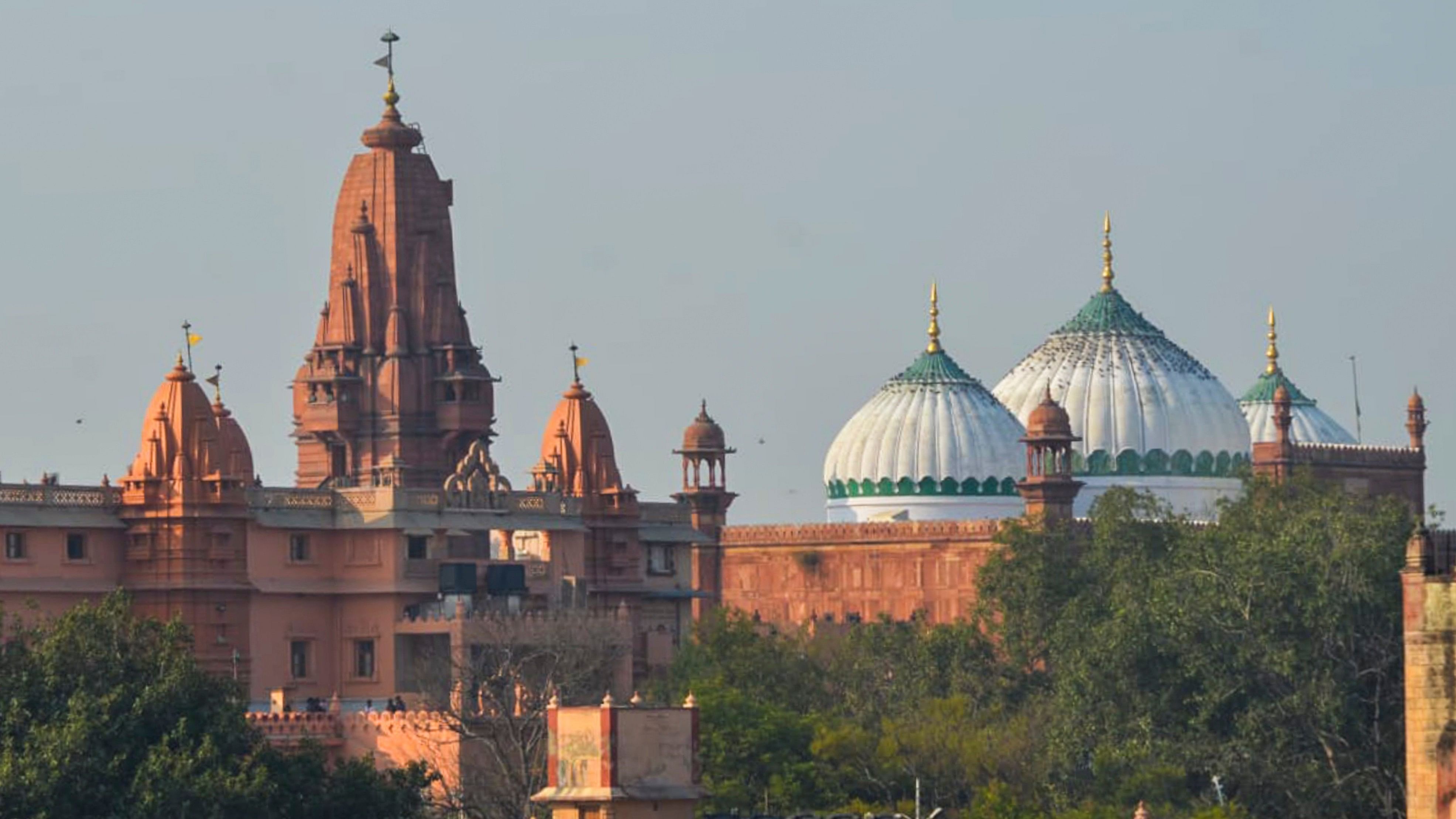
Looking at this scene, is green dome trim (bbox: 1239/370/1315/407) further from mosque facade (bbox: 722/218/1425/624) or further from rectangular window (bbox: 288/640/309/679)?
rectangular window (bbox: 288/640/309/679)

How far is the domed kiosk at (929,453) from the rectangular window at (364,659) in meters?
32.2

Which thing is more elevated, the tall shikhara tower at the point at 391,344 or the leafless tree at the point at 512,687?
the tall shikhara tower at the point at 391,344

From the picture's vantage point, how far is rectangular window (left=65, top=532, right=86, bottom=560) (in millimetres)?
92750

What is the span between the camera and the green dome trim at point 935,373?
430 ft

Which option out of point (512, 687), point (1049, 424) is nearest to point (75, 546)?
point (512, 687)

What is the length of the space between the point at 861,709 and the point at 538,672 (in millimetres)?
6507

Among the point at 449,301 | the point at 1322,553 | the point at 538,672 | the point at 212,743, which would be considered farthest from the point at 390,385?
the point at 212,743

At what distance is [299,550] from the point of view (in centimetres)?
9731

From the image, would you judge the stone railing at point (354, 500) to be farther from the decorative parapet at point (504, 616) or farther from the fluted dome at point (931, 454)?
the fluted dome at point (931, 454)

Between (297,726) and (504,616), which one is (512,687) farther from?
(504,616)

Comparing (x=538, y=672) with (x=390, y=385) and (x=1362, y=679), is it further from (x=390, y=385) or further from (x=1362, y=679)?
(x=390, y=385)

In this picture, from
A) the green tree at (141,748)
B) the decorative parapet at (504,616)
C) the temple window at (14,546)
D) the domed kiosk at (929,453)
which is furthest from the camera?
the domed kiosk at (929,453)

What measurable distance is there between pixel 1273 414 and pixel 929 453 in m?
9.82

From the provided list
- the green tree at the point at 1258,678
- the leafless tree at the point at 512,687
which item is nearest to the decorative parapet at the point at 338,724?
the leafless tree at the point at 512,687
